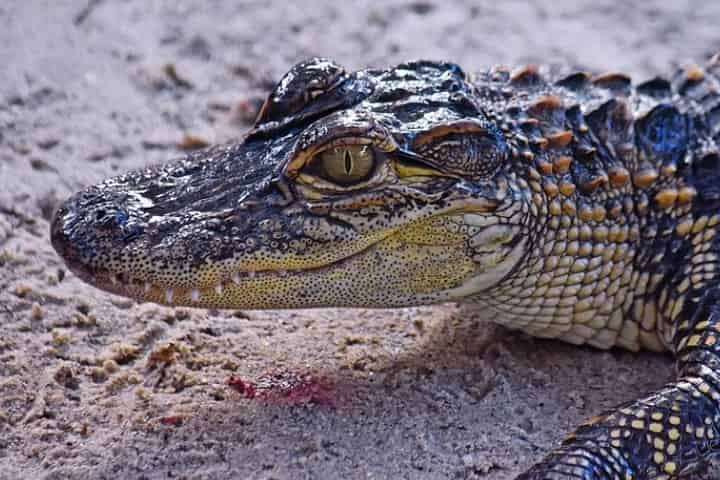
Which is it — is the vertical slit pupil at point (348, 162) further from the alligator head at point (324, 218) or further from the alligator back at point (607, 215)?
the alligator back at point (607, 215)

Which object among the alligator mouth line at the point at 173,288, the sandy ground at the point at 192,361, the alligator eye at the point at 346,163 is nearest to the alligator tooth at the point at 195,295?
the alligator mouth line at the point at 173,288

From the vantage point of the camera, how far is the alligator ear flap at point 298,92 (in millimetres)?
3787

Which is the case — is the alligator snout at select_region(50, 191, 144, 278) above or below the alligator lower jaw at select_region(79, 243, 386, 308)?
Answer: above

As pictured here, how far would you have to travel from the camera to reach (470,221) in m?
3.51

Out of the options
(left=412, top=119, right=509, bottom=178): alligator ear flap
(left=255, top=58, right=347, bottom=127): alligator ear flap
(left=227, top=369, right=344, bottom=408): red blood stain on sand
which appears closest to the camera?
(left=412, top=119, right=509, bottom=178): alligator ear flap

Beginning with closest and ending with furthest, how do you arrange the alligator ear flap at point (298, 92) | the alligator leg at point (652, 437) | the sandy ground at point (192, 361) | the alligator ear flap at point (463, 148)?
the alligator leg at point (652, 437) < the sandy ground at point (192, 361) < the alligator ear flap at point (463, 148) < the alligator ear flap at point (298, 92)

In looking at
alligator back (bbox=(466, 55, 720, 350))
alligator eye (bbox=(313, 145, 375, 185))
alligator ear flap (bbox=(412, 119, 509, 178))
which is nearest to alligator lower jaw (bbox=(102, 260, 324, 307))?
alligator eye (bbox=(313, 145, 375, 185))

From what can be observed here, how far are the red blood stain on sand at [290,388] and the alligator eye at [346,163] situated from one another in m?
0.84

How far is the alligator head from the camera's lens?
3295 millimetres

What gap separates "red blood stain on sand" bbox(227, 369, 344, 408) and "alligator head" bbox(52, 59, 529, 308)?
1.26ft

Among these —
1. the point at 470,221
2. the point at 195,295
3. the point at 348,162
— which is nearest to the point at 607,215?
the point at 470,221

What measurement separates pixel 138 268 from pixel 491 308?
1.43 metres

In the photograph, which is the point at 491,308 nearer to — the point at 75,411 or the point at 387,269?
the point at 387,269

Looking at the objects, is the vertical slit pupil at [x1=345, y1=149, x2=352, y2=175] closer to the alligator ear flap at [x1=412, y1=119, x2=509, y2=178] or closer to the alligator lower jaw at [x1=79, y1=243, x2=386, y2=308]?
the alligator ear flap at [x1=412, y1=119, x2=509, y2=178]
